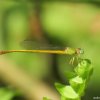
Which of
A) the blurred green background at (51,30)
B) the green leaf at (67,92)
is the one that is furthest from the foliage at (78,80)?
the blurred green background at (51,30)

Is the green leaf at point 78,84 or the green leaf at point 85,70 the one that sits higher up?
the green leaf at point 85,70

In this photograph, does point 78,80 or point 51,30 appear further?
point 51,30

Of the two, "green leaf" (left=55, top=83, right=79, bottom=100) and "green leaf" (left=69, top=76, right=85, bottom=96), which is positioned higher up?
"green leaf" (left=69, top=76, right=85, bottom=96)

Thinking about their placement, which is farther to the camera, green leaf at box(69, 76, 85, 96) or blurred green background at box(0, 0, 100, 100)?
blurred green background at box(0, 0, 100, 100)

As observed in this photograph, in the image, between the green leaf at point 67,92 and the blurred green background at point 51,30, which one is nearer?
the green leaf at point 67,92

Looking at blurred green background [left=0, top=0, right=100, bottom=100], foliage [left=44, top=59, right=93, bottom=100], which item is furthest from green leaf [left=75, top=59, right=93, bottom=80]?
blurred green background [left=0, top=0, right=100, bottom=100]

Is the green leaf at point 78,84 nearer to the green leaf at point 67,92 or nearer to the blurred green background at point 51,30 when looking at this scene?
the green leaf at point 67,92

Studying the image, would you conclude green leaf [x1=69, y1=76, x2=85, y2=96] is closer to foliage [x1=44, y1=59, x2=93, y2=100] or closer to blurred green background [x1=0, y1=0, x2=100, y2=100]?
foliage [x1=44, y1=59, x2=93, y2=100]

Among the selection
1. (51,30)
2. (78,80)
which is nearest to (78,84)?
(78,80)

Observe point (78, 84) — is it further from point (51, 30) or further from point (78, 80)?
point (51, 30)

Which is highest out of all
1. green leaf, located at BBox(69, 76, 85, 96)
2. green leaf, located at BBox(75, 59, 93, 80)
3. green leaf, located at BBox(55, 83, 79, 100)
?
green leaf, located at BBox(75, 59, 93, 80)
